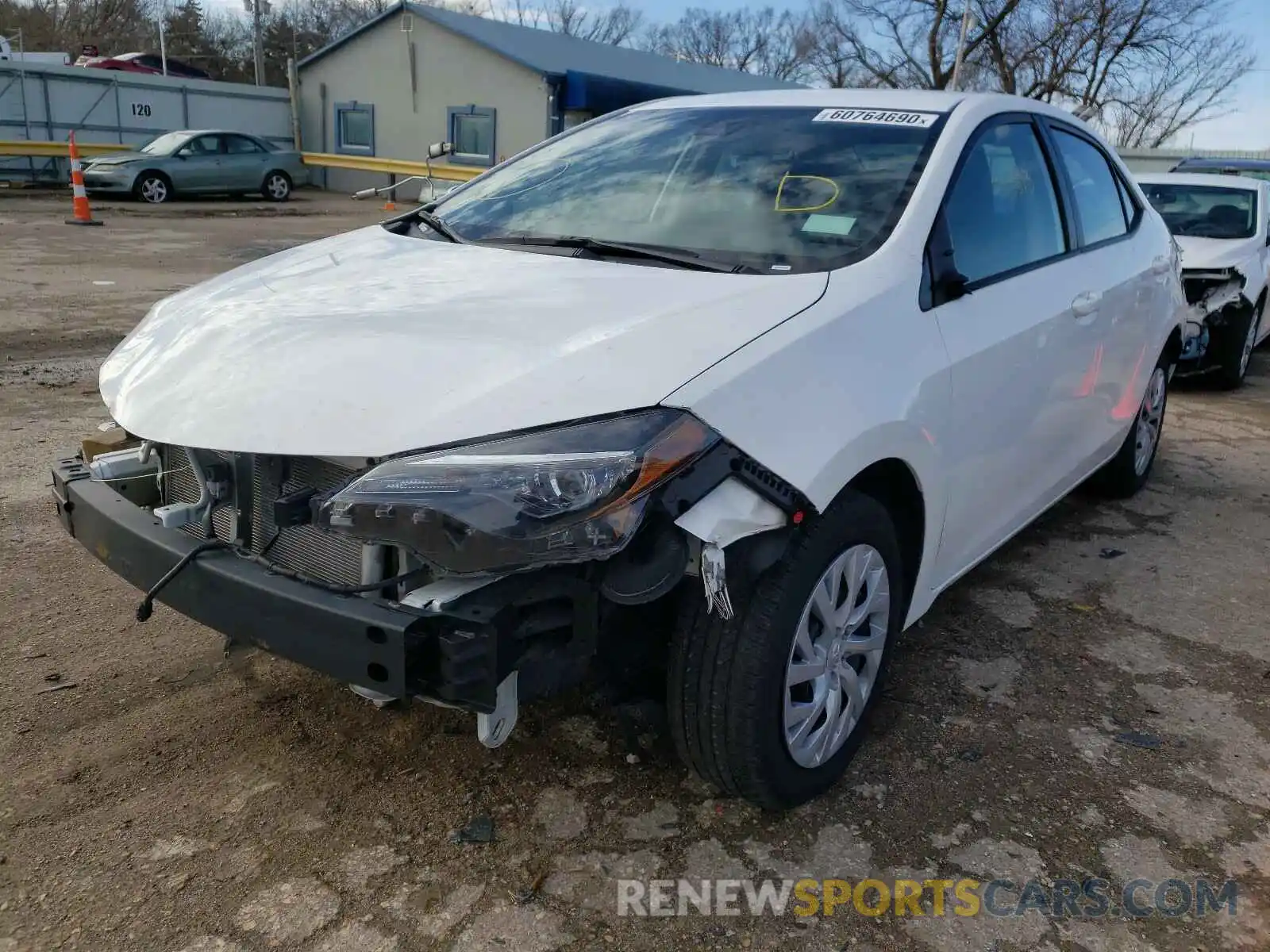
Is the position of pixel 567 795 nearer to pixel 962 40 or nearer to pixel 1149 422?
pixel 1149 422

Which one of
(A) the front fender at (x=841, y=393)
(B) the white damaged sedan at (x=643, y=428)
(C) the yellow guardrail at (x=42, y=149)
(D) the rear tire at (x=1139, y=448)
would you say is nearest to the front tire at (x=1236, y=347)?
(D) the rear tire at (x=1139, y=448)

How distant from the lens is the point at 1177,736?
2.94 meters

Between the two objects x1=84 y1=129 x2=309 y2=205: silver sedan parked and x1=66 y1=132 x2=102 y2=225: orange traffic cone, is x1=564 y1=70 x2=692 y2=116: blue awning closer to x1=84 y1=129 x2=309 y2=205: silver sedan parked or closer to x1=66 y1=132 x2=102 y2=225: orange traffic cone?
x1=84 y1=129 x2=309 y2=205: silver sedan parked

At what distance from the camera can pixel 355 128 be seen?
1041 inches

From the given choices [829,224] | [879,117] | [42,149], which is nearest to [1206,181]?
[879,117]

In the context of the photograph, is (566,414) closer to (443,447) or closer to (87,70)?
(443,447)

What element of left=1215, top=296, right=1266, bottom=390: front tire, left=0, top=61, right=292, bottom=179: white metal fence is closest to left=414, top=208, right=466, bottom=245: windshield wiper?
left=1215, top=296, right=1266, bottom=390: front tire

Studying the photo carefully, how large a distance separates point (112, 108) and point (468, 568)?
2591 centimetres

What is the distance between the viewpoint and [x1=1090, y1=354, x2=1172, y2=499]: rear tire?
4.71m

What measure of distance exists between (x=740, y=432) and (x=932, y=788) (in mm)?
1210

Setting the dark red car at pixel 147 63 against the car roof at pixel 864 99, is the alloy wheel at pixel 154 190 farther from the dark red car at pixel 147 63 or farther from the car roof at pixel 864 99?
the car roof at pixel 864 99

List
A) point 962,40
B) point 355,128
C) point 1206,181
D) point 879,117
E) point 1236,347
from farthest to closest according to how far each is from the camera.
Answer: point 962,40
point 355,128
point 1206,181
point 1236,347
point 879,117

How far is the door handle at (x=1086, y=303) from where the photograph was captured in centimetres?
342

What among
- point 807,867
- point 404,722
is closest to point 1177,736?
point 807,867
